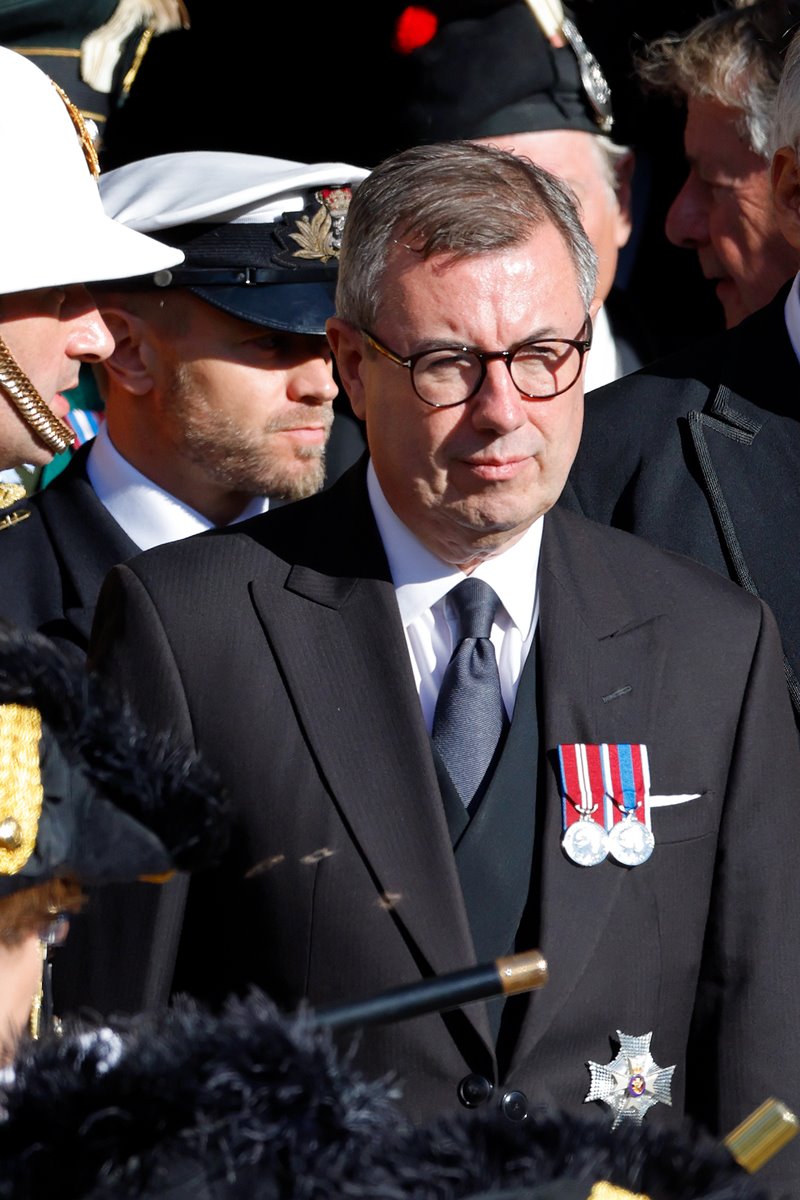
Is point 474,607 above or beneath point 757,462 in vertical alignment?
above

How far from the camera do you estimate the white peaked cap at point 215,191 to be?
3.95 metres

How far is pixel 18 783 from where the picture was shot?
196cm

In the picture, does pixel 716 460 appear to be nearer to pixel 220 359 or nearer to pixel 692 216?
pixel 220 359

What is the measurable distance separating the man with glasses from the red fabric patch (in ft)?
7.07

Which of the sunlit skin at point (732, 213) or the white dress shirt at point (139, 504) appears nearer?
the white dress shirt at point (139, 504)

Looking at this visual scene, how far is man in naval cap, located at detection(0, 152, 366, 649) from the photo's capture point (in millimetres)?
3861

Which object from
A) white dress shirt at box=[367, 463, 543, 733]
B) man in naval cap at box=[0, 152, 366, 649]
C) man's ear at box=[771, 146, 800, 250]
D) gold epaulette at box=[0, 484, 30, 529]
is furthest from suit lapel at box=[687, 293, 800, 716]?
gold epaulette at box=[0, 484, 30, 529]

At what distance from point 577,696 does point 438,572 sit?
0.30 meters

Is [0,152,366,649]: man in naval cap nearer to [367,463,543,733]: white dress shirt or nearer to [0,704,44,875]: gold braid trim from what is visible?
[367,463,543,733]: white dress shirt

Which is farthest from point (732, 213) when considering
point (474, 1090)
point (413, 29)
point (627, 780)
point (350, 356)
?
point (474, 1090)

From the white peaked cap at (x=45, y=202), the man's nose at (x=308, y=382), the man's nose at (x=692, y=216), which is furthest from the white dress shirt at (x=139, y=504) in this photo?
the man's nose at (x=692, y=216)

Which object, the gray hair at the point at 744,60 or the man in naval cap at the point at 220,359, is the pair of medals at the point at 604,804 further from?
the gray hair at the point at 744,60

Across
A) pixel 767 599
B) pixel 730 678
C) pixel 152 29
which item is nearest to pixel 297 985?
pixel 730 678

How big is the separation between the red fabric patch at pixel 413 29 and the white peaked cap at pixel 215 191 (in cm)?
92
